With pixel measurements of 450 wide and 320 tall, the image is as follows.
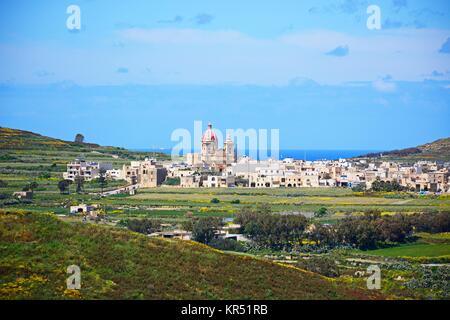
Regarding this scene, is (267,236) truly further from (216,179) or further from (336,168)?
(336,168)

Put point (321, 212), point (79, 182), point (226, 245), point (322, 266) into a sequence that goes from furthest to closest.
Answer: point (79, 182) → point (321, 212) → point (226, 245) → point (322, 266)

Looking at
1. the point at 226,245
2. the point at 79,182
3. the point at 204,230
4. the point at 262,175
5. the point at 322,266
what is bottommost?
the point at 322,266

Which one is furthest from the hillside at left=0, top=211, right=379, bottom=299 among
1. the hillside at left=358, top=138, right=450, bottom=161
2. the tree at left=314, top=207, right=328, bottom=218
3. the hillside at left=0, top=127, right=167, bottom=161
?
the hillside at left=358, top=138, right=450, bottom=161

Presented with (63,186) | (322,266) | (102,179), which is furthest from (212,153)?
(322,266)

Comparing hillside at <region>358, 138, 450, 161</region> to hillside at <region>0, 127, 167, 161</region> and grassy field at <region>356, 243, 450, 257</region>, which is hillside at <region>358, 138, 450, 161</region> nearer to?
hillside at <region>0, 127, 167, 161</region>

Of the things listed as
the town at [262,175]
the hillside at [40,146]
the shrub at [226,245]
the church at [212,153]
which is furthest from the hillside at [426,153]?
the shrub at [226,245]

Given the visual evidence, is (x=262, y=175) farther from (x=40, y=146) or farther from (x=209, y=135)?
(x=40, y=146)

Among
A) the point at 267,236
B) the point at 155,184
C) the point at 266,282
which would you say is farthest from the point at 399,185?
the point at 266,282

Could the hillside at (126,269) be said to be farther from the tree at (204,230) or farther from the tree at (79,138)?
the tree at (79,138)
